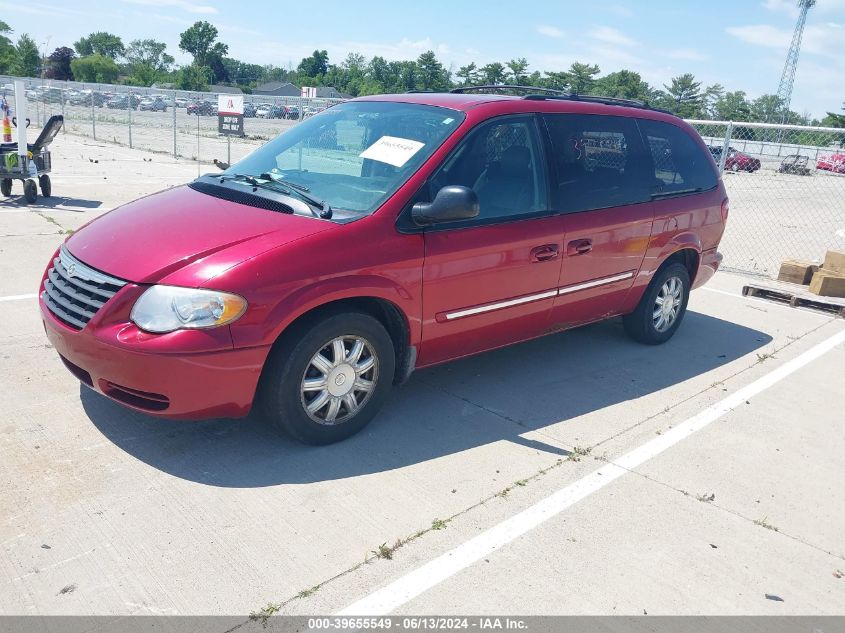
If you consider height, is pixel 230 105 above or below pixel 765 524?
above

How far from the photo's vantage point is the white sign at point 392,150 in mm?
4340

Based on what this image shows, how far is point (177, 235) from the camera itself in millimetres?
3805

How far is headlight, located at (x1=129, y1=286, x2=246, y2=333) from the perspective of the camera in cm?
345

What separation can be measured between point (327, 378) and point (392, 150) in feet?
4.85

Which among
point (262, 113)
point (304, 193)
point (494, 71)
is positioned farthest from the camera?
point (494, 71)

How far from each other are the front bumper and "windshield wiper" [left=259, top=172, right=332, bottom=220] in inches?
34.0

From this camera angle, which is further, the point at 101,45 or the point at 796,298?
the point at 101,45

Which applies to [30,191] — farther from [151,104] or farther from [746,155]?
[151,104]

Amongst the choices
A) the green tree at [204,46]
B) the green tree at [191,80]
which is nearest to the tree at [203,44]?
the green tree at [204,46]

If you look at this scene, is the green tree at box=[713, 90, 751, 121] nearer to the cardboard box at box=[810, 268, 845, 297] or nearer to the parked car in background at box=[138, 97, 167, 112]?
the parked car in background at box=[138, 97, 167, 112]

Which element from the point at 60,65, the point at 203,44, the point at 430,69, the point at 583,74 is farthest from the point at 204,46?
the point at 583,74

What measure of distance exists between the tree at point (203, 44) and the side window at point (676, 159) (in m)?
137

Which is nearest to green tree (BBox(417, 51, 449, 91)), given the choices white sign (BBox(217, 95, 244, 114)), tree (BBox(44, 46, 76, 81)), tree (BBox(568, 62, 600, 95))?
tree (BBox(568, 62, 600, 95))

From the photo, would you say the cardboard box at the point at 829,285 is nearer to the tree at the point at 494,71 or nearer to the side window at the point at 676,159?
the side window at the point at 676,159
